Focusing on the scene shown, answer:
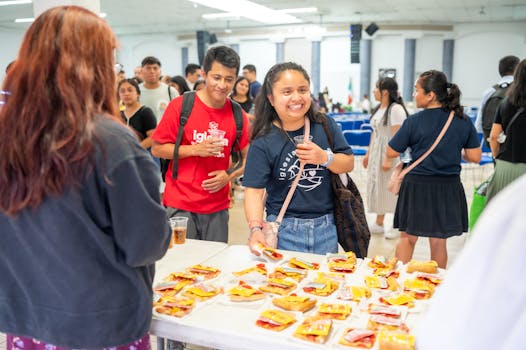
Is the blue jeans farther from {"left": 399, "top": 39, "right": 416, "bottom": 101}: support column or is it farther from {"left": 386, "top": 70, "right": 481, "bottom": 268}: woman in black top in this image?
{"left": 399, "top": 39, "right": 416, "bottom": 101}: support column

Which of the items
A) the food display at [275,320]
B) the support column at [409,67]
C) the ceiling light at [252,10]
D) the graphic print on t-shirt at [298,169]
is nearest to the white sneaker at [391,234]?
the graphic print on t-shirt at [298,169]

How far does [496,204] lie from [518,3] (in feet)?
43.2

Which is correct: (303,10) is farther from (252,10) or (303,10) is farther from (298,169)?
(298,169)

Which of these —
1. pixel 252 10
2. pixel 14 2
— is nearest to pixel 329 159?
pixel 252 10

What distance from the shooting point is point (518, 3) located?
11.9m

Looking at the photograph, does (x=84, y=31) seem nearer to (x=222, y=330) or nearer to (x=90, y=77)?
(x=90, y=77)

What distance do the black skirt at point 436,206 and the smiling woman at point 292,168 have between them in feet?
3.71

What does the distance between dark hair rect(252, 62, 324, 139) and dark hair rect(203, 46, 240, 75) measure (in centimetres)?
36

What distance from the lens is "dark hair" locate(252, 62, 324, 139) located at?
2.15 meters

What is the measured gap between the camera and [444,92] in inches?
121

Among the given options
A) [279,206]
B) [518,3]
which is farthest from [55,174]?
[518,3]

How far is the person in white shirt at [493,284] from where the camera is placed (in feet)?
2.12

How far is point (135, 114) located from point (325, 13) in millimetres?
10455

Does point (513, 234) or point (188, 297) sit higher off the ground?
point (513, 234)
